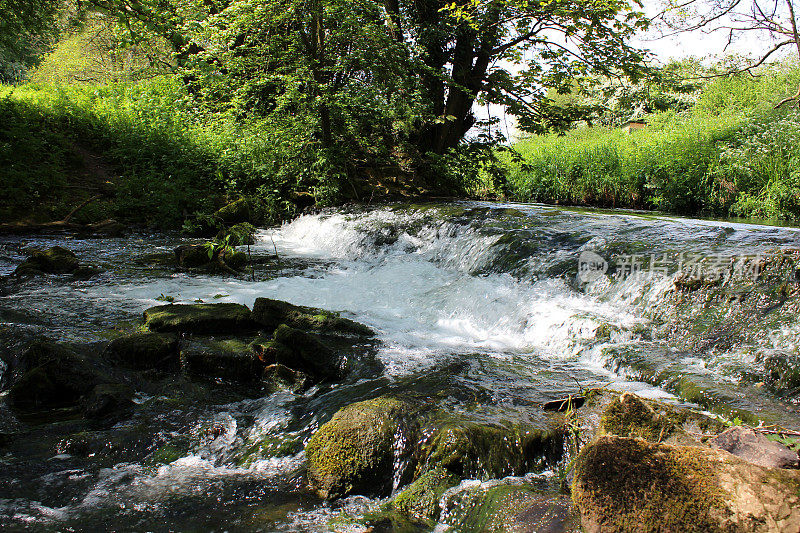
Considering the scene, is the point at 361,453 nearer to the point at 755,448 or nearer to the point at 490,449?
the point at 490,449

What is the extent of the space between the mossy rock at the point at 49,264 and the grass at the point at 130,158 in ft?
11.2

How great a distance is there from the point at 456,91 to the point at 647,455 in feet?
38.5

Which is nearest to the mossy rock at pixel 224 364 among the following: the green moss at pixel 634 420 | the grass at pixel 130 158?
the green moss at pixel 634 420

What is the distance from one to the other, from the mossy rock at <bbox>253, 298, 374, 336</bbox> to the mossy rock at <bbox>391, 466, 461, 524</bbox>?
2.27 metres

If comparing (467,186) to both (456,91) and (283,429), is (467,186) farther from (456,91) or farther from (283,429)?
(283,429)

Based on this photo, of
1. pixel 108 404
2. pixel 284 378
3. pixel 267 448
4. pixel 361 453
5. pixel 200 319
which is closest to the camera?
pixel 361 453

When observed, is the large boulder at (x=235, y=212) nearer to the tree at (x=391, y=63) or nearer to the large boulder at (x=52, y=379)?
the tree at (x=391, y=63)

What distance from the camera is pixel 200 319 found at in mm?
4238

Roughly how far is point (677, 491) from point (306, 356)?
2.57m

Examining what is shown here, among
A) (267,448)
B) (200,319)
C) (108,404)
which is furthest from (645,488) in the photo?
→ (200,319)

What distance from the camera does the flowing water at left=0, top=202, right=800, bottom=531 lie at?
2.33 metres

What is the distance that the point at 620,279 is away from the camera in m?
5.00

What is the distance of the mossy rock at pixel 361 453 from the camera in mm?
2344

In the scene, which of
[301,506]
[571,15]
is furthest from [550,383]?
[571,15]
